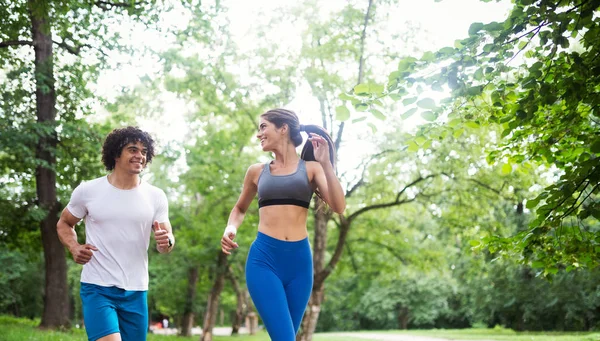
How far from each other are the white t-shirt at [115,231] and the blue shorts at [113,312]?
53mm

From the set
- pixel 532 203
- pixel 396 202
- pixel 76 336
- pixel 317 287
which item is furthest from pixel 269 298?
pixel 396 202

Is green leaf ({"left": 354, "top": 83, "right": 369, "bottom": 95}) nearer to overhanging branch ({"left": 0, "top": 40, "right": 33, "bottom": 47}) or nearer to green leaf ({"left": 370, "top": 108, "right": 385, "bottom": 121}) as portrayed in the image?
green leaf ({"left": 370, "top": 108, "right": 385, "bottom": 121})

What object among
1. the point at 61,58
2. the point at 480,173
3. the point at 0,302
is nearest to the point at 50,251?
the point at 61,58

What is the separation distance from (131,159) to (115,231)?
0.53m

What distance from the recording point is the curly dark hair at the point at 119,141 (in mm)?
4680

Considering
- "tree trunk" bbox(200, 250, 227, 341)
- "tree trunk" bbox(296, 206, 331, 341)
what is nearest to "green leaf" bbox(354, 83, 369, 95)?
"tree trunk" bbox(296, 206, 331, 341)

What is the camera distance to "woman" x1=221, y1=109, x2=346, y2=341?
4277 mm

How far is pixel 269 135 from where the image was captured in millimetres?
4746

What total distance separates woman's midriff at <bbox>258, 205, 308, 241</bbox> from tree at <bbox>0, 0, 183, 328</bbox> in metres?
11.1

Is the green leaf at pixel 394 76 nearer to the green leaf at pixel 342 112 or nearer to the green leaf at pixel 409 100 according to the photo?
the green leaf at pixel 409 100

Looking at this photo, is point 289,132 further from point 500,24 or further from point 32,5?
point 32,5

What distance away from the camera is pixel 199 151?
20688mm

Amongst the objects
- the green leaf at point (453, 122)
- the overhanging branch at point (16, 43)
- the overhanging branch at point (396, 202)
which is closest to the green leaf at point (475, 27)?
the green leaf at point (453, 122)

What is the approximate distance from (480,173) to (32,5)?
15572mm
